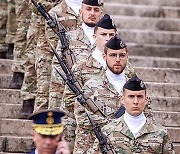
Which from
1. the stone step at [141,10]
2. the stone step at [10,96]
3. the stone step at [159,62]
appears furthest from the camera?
the stone step at [141,10]

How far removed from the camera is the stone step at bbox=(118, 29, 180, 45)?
1566cm

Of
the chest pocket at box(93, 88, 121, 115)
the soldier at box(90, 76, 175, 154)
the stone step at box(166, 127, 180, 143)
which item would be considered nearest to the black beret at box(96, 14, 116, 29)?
the chest pocket at box(93, 88, 121, 115)

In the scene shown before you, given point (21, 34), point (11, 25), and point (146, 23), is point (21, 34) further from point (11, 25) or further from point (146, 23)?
point (146, 23)

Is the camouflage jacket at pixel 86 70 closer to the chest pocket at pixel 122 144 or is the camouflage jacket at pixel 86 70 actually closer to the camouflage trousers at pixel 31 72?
the chest pocket at pixel 122 144

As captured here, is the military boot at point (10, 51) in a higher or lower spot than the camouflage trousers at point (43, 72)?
lower

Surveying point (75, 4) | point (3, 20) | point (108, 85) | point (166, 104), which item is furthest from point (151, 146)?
point (3, 20)

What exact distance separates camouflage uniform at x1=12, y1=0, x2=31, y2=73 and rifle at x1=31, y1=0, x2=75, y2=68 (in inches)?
66.9

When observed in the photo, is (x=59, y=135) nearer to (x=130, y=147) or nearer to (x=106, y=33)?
(x=130, y=147)

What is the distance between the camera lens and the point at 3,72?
1427 centimetres

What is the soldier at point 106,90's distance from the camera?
10438mm

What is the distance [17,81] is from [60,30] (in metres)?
2.39

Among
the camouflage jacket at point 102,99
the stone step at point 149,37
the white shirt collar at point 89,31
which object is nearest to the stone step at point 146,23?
the stone step at point 149,37

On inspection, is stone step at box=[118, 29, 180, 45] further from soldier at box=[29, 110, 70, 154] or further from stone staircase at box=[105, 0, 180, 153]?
soldier at box=[29, 110, 70, 154]

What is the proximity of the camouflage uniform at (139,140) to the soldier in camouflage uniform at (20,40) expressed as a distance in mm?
3880
